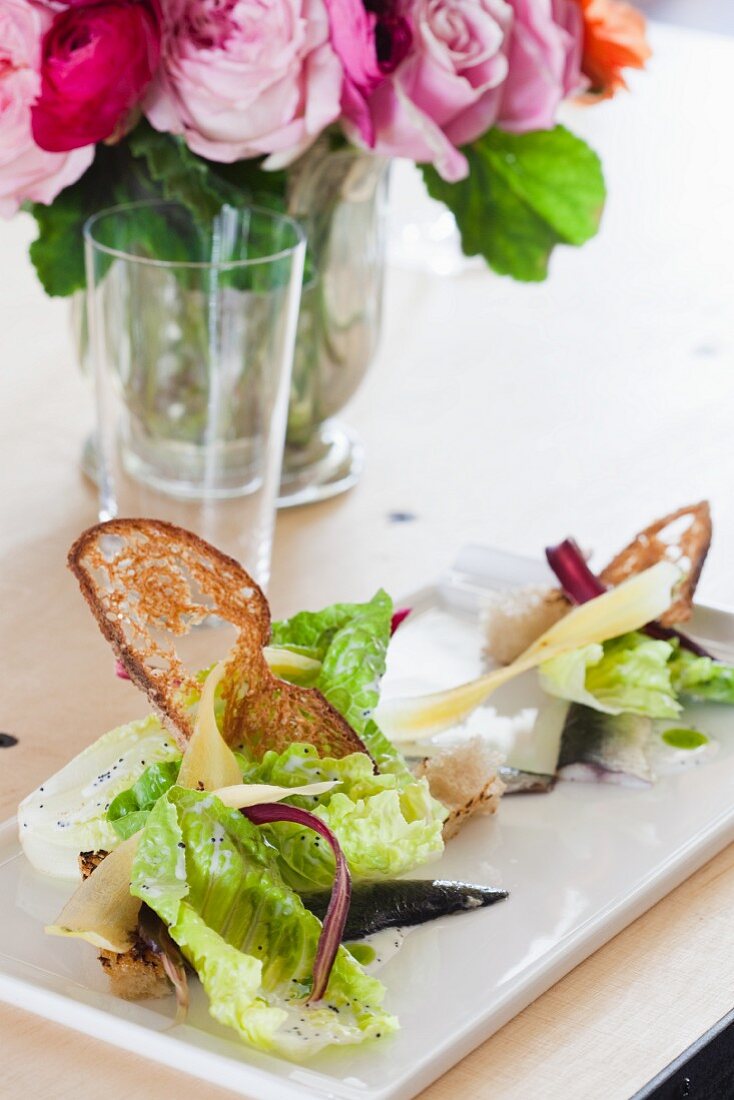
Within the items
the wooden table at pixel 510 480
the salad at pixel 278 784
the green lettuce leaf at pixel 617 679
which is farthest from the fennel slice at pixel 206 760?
the green lettuce leaf at pixel 617 679

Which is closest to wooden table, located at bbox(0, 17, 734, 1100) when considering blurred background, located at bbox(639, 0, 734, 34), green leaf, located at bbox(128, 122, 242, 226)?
green leaf, located at bbox(128, 122, 242, 226)

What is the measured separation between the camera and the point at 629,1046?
693mm

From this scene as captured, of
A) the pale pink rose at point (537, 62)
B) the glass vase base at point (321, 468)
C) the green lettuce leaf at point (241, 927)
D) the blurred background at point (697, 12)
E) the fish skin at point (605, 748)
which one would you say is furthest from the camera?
the blurred background at point (697, 12)

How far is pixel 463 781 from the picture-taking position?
2.69 ft

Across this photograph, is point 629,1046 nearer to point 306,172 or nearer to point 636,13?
point 306,172

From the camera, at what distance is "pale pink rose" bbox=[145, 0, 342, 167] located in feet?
3.20

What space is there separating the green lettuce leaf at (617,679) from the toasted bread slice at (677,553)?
0.14 feet

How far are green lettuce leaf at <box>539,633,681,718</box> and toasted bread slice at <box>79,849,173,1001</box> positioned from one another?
33 centimetres

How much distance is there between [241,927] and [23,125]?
51 cm

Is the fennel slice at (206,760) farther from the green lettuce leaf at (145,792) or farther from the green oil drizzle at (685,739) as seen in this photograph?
the green oil drizzle at (685,739)

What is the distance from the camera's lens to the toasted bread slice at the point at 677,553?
986mm

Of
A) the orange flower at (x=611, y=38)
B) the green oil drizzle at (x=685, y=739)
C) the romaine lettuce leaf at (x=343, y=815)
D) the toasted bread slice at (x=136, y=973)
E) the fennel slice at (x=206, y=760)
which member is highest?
the orange flower at (x=611, y=38)

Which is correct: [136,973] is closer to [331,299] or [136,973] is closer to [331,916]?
[331,916]

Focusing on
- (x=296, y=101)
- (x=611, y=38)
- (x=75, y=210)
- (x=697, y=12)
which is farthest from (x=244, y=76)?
(x=697, y=12)
